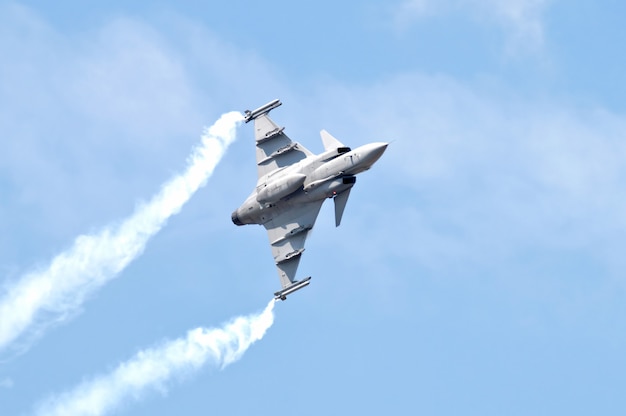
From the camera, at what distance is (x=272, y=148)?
116562mm

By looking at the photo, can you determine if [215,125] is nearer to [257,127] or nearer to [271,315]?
[257,127]

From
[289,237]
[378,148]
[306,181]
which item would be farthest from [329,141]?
[289,237]

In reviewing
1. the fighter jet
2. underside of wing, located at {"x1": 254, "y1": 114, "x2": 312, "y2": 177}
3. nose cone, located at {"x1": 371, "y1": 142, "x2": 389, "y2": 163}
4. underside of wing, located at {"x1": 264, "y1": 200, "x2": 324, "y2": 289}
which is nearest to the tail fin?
the fighter jet

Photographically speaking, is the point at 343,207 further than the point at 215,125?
No

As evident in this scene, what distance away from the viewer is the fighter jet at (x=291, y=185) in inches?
4333

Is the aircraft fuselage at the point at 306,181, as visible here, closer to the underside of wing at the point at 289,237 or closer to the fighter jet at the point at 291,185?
the fighter jet at the point at 291,185

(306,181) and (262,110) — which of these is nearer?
(306,181)

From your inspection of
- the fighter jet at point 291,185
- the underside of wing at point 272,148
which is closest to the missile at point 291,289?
A: the fighter jet at point 291,185

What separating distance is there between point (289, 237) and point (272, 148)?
23.9ft

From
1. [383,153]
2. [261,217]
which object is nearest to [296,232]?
[261,217]

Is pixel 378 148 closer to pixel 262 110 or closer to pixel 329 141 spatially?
pixel 329 141

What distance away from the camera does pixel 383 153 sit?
357 ft

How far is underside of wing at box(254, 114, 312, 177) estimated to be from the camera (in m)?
115

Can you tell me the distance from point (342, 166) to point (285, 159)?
7.57 metres
